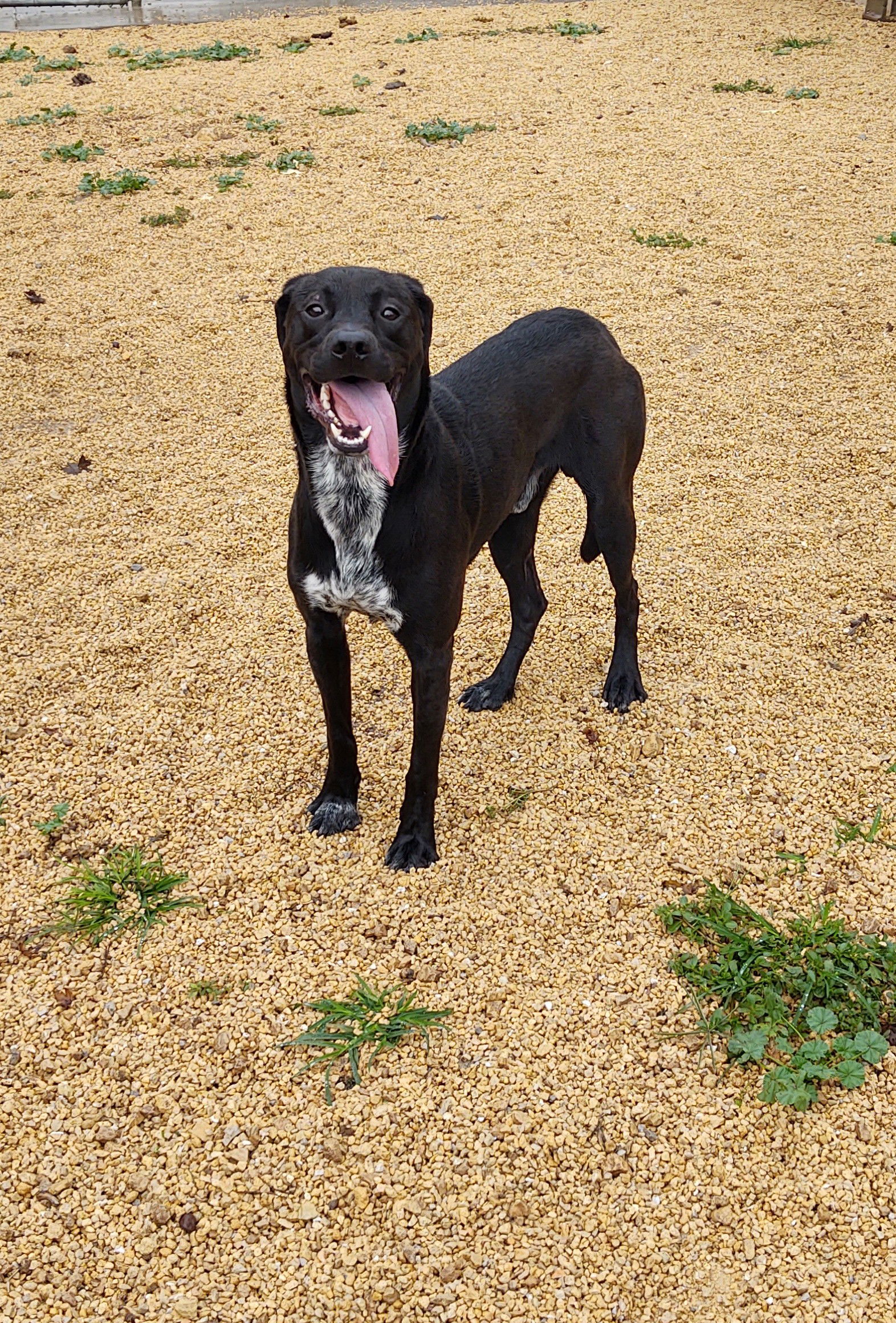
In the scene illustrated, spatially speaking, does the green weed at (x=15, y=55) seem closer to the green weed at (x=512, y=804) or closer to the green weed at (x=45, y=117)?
the green weed at (x=45, y=117)

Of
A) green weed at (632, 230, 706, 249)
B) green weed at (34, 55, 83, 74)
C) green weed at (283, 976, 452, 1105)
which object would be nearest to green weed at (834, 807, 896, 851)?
green weed at (283, 976, 452, 1105)

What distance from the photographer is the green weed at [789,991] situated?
2986mm

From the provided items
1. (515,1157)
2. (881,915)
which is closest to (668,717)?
(881,915)

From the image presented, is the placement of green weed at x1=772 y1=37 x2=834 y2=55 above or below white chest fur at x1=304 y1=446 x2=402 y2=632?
above

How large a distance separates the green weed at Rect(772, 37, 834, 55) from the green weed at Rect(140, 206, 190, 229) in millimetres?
6269

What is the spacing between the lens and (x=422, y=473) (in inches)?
129

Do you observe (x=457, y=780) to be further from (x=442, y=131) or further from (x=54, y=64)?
(x=54, y=64)

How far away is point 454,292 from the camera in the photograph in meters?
7.27

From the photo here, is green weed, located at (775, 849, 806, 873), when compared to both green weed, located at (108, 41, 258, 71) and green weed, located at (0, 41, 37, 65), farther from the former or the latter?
green weed, located at (0, 41, 37, 65)

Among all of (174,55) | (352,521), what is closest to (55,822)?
(352,521)

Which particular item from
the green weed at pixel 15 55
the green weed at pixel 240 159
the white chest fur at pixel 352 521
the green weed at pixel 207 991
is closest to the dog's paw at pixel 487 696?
the white chest fur at pixel 352 521

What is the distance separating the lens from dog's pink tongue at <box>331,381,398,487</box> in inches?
117

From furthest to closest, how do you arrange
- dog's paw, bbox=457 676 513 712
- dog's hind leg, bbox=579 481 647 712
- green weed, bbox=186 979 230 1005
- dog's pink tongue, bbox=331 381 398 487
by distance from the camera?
dog's paw, bbox=457 676 513 712 → dog's hind leg, bbox=579 481 647 712 → green weed, bbox=186 979 230 1005 → dog's pink tongue, bbox=331 381 398 487

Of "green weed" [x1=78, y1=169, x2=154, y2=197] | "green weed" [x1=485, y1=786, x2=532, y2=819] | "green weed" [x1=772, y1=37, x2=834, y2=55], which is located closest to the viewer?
"green weed" [x1=485, y1=786, x2=532, y2=819]
